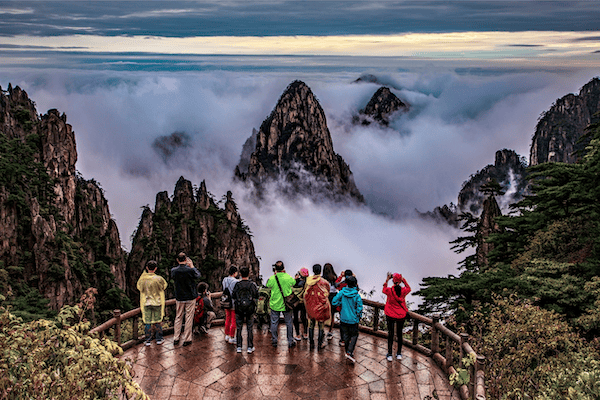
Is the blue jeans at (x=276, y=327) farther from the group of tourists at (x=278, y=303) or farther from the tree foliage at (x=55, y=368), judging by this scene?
the tree foliage at (x=55, y=368)

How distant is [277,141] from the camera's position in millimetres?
139000

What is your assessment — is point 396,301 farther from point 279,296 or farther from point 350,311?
point 279,296

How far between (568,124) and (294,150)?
74.4m

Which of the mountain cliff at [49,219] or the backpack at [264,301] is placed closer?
the backpack at [264,301]

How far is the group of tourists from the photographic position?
8031 millimetres

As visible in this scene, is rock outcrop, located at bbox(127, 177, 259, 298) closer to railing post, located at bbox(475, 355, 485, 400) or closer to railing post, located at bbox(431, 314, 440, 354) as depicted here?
railing post, located at bbox(431, 314, 440, 354)

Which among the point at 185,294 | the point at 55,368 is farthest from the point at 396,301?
the point at 55,368

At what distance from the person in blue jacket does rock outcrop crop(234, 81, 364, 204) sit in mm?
128085

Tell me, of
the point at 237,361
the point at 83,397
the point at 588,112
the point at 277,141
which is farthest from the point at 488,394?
the point at 277,141

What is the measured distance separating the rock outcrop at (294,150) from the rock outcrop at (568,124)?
62.0m

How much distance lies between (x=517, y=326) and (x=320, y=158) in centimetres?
13621

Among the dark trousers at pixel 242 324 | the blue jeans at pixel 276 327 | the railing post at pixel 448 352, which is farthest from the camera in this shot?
the blue jeans at pixel 276 327

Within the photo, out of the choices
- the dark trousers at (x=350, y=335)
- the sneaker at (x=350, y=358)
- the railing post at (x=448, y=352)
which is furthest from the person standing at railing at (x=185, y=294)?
the railing post at (x=448, y=352)

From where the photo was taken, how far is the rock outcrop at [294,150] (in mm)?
134625
